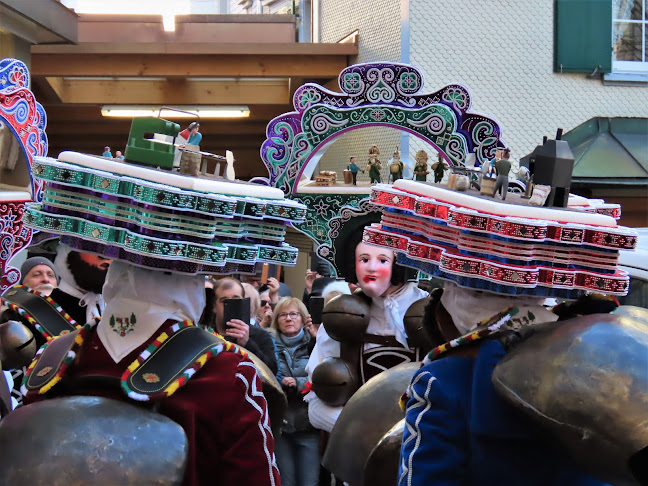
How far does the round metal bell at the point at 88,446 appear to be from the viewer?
7.45ft

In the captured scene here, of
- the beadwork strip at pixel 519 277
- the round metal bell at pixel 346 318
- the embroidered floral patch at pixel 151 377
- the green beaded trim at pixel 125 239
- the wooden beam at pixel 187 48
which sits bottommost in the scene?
the round metal bell at pixel 346 318

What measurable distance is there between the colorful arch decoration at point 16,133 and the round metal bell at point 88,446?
65.7 inches

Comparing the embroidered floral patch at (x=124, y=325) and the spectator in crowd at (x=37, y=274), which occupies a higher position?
the embroidered floral patch at (x=124, y=325)

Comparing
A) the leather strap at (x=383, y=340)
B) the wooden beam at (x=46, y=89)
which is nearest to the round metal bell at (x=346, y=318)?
the leather strap at (x=383, y=340)

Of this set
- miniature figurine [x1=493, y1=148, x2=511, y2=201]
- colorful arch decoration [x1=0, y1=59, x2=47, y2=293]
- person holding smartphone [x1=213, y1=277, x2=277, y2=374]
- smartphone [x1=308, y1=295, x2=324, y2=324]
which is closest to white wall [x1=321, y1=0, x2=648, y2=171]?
smartphone [x1=308, y1=295, x2=324, y2=324]

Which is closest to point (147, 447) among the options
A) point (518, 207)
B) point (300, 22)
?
point (518, 207)

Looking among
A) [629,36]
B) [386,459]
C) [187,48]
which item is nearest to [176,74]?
[187,48]

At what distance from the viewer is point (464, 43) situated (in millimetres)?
10820

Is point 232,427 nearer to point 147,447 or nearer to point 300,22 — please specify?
point 147,447

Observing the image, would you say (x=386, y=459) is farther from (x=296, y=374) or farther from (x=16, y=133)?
(x=296, y=374)

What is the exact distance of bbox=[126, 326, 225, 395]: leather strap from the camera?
2.48m

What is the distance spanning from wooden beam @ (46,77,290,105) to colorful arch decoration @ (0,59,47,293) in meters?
7.52

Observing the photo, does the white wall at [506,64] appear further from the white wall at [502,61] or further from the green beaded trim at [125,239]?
the green beaded trim at [125,239]

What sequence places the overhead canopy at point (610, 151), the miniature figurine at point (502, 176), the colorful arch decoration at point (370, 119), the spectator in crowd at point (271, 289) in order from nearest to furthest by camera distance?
the miniature figurine at point (502, 176) < the colorful arch decoration at point (370, 119) < the spectator in crowd at point (271, 289) < the overhead canopy at point (610, 151)
